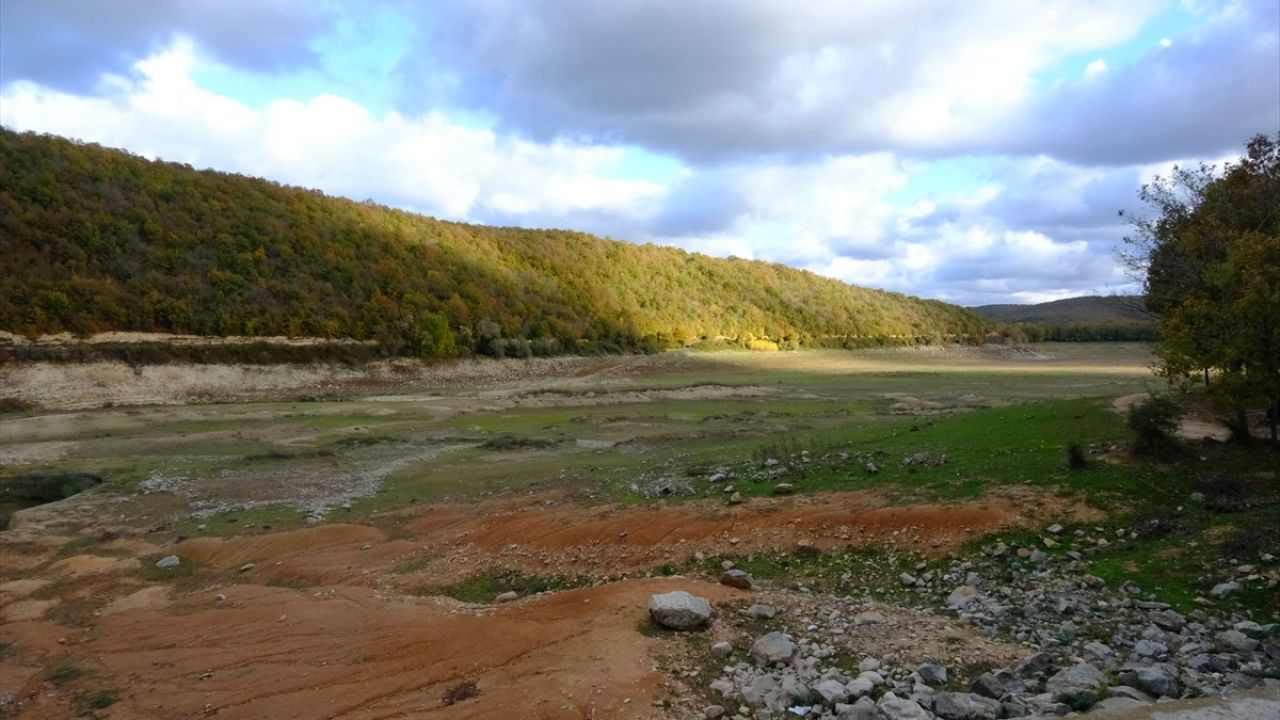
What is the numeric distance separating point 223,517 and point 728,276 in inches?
4563

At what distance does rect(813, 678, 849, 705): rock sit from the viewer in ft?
25.9

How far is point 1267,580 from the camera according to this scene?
977 centimetres

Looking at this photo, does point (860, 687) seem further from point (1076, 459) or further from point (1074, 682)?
point (1076, 459)

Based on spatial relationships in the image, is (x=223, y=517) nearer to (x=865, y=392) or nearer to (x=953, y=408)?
(x=953, y=408)

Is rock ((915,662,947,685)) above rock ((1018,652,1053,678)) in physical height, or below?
below

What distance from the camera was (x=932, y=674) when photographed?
8266mm

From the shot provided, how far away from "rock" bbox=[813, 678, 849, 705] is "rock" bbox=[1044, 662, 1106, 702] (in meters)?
2.01

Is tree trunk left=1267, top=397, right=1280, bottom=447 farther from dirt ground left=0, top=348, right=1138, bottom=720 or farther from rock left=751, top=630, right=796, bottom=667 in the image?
rock left=751, top=630, right=796, bottom=667

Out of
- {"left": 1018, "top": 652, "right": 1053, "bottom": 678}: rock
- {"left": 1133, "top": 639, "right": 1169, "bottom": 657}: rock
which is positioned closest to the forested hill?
{"left": 1018, "top": 652, "right": 1053, "bottom": 678}: rock

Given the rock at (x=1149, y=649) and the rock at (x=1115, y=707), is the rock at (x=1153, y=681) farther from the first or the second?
the rock at (x=1149, y=649)

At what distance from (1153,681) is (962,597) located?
3.27 m

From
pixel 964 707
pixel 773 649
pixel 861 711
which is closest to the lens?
pixel 964 707

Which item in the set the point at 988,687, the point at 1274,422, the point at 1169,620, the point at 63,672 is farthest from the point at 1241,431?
the point at 63,672

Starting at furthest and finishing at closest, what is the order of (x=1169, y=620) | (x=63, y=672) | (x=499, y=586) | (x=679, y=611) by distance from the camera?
(x=499, y=586) < (x=63, y=672) < (x=679, y=611) < (x=1169, y=620)
